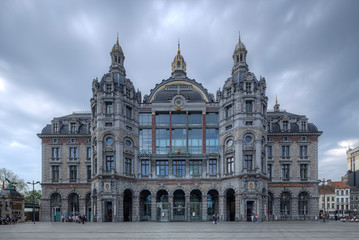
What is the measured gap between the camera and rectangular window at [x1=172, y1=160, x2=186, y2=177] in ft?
223

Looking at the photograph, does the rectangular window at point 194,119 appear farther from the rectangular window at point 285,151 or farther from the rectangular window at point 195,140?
the rectangular window at point 285,151

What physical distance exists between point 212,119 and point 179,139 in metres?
7.93

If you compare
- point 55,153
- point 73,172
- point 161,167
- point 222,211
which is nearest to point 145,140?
point 161,167

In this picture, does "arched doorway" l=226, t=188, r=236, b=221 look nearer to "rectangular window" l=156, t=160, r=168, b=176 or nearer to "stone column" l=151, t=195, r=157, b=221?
"rectangular window" l=156, t=160, r=168, b=176

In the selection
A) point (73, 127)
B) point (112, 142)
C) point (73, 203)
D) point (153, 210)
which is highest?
point (73, 127)

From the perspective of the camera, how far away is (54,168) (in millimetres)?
73688

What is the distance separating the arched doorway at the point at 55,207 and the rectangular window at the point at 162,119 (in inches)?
1065

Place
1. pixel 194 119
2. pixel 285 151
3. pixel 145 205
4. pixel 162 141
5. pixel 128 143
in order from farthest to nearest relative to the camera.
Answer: pixel 285 151, pixel 194 119, pixel 162 141, pixel 145 205, pixel 128 143

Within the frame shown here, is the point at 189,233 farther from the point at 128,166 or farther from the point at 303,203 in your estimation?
the point at 303,203

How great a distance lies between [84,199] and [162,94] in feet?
90.5

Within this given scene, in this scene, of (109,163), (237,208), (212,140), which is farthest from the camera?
(212,140)

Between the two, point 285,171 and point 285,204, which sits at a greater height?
point 285,171

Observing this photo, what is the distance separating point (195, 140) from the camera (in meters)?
68.9

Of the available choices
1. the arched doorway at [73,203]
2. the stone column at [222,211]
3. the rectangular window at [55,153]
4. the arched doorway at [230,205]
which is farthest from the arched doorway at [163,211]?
the rectangular window at [55,153]
